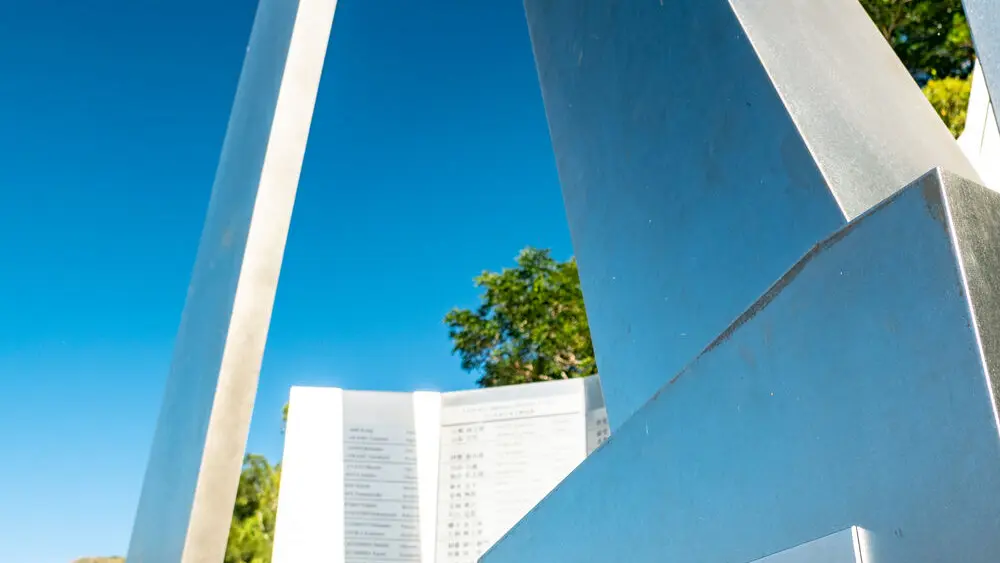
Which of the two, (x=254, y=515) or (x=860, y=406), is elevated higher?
(x=254, y=515)

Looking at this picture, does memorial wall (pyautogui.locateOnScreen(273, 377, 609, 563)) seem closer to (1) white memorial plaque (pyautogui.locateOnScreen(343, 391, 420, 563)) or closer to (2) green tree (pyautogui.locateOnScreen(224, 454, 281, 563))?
(1) white memorial plaque (pyautogui.locateOnScreen(343, 391, 420, 563))

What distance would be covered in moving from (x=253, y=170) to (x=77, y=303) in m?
18.7

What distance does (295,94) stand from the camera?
348 cm

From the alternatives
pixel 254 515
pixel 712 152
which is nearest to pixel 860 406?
pixel 712 152

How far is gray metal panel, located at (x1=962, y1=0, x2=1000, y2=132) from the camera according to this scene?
3.01 feet

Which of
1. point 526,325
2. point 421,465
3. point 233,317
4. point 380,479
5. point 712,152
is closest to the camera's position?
point 712,152

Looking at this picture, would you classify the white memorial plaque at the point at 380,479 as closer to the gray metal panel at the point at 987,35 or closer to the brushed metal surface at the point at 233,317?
the brushed metal surface at the point at 233,317

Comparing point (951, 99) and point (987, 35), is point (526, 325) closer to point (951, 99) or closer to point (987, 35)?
point (951, 99)

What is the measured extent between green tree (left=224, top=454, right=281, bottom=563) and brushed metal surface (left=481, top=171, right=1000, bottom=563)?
46.0ft

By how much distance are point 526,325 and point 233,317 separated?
30.2ft

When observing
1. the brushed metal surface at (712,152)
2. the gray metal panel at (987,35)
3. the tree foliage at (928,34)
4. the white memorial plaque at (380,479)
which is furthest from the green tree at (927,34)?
the gray metal panel at (987,35)

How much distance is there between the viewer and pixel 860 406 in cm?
80

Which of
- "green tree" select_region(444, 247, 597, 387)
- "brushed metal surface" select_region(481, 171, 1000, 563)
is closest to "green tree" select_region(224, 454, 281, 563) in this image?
"green tree" select_region(444, 247, 597, 387)

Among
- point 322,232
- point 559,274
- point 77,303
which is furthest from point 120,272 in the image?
point 559,274
